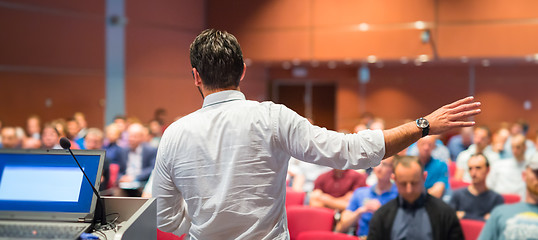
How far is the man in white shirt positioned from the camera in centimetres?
163

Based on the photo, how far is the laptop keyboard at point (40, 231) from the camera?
1.46 meters

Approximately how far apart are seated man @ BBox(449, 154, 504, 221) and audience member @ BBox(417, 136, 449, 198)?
0.60 feet

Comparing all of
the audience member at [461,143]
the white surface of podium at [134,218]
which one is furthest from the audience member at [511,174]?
the white surface of podium at [134,218]

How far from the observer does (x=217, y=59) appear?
1741mm

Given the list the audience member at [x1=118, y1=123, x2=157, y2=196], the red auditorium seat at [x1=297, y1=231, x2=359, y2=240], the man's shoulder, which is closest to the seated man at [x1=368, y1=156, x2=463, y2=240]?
the man's shoulder

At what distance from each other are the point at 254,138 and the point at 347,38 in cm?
947

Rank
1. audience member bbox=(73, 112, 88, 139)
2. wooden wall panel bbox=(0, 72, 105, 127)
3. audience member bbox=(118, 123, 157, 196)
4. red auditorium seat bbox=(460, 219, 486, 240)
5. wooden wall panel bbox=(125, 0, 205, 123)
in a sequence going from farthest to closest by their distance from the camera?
wooden wall panel bbox=(125, 0, 205, 123)
audience member bbox=(73, 112, 88, 139)
wooden wall panel bbox=(0, 72, 105, 127)
audience member bbox=(118, 123, 157, 196)
red auditorium seat bbox=(460, 219, 486, 240)

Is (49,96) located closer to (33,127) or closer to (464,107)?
(33,127)

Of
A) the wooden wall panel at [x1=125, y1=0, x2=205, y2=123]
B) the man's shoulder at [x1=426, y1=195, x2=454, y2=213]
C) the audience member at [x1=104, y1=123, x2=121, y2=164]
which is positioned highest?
the wooden wall panel at [x1=125, y1=0, x2=205, y2=123]

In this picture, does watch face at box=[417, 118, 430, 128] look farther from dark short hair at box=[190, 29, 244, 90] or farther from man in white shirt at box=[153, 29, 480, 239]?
dark short hair at box=[190, 29, 244, 90]

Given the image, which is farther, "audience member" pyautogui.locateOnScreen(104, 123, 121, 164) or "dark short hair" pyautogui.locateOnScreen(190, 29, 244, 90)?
"audience member" pyautogui.locateOnScreen(104, 123, 121, 164)

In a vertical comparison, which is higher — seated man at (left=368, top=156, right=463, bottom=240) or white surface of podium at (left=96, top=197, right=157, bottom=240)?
white surface of podium at (left=96, top=197, right=157, bottom=240)

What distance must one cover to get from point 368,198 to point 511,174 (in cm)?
246

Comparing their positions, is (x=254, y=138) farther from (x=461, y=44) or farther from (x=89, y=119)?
(x=461, y=44)
